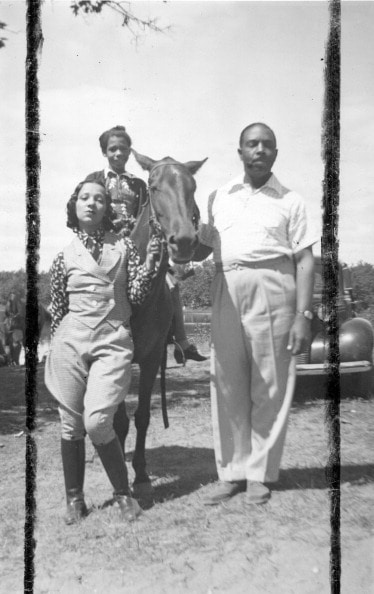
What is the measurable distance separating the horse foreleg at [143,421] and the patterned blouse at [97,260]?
707 mm

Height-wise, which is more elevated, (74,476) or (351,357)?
(351,357)

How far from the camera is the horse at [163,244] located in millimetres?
3020

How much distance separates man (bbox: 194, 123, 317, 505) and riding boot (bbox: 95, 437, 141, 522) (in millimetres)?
532

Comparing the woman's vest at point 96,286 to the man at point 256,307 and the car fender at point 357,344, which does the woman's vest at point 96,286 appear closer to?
the man at point 256,307

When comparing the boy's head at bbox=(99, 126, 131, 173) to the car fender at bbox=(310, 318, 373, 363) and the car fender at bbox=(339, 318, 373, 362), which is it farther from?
the car fender at bbox=(339, 318, 373, 362)

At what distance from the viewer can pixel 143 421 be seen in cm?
407

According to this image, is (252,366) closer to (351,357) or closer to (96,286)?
(96,286)

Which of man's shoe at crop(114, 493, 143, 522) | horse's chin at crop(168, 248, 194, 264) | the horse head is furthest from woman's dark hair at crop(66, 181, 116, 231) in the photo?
man's shoe at crop(114, 493, 143, 522)

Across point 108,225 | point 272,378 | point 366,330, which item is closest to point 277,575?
point 272,378

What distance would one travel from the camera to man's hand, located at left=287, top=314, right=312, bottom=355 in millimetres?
3342

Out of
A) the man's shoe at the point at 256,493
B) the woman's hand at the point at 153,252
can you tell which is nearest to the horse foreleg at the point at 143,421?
the man's shoe at the point at 256,493

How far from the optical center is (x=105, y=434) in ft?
10.5

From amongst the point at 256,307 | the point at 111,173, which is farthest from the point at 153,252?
the point at 111,173

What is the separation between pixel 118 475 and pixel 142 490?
2.00 ft
